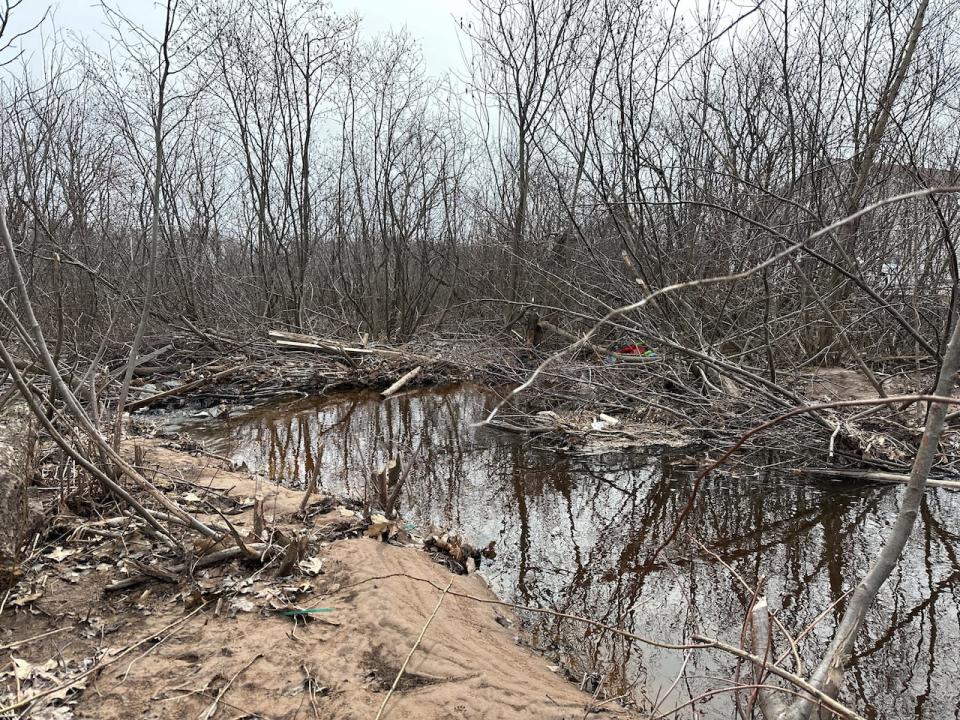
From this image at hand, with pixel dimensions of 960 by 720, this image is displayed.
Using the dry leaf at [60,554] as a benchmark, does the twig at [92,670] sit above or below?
below

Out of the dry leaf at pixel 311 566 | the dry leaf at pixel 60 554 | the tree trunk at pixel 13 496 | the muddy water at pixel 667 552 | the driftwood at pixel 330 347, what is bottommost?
the muddy water at pixel 667 552

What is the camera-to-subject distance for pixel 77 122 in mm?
11656

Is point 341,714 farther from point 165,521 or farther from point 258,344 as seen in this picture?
point 258,344

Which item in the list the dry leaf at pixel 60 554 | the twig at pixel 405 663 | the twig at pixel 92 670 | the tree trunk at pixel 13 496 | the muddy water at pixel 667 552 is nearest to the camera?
the twig at pixel 92 670

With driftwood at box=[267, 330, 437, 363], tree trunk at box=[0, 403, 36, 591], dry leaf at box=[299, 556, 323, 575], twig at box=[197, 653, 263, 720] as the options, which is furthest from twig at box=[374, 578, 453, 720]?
driftwood at box=[267, 330, 437, 363]

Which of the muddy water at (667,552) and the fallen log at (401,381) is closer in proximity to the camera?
the muddy water at (667,552)

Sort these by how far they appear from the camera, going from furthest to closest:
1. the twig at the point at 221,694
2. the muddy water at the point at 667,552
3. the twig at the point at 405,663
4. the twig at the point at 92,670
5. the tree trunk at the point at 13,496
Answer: the muddy water at the point at 667,552, the tree trunk at the point at 13,496, the twig at the point at 405,663, the twig at the point at 221,694, the twig at the point at 92,670

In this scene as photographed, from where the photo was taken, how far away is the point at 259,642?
3.01 m

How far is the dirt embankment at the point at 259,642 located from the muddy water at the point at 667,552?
1.85 feet

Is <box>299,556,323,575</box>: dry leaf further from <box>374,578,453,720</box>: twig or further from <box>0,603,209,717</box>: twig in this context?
<box>374,578,453,720</box>: twig

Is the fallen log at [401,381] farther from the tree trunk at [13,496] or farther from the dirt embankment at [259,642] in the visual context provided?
the tree trunk at [13,496]

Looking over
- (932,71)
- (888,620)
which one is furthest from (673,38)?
(888,620)

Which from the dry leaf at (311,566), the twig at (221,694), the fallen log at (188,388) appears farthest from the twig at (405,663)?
the fallen log at (188,388)

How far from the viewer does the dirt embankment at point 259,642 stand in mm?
2635
